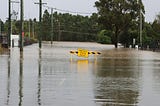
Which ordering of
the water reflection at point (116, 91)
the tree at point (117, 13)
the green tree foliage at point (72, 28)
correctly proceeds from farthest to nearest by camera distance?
1. the green tree foliage at point (72, 28)
2. the tree at point (117, 13)
3. the water reflection at point (116, 91)

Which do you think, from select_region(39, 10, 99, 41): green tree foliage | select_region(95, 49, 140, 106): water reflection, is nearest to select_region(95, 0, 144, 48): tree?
select_region(39, 10, 99, 41): green tree foliage

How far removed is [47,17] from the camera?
15712 cm

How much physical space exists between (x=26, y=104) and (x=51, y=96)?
178 centimetres

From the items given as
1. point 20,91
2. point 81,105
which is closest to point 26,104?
point 81,105

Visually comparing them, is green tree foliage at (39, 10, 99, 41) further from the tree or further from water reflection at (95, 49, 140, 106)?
water reflection at (95, 49, 140, 106)

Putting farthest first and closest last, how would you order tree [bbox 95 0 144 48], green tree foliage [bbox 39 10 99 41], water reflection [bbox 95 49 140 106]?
1. green tree foliage [bbox 39 10 99 41]
2. tree [bbox 95 0 144 48]
3. water reflection [bbox 95 49 140 106]

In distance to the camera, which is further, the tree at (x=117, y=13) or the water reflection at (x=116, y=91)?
the tree at (x=117, y=13)

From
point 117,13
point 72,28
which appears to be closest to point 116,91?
point 117,13

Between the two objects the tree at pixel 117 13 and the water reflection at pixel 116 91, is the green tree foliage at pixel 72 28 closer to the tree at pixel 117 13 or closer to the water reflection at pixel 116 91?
the tree at pixel 117 13

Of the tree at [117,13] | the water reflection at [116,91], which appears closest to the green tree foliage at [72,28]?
the tree at [117,13]

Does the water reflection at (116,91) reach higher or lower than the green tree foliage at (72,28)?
lower

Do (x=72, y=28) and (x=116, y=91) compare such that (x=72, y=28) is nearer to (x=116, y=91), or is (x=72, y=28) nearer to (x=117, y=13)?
(x=117, y=13)

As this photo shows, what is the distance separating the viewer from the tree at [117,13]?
287 ft

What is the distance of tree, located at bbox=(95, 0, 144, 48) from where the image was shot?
287ft
